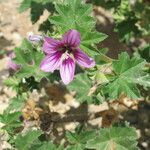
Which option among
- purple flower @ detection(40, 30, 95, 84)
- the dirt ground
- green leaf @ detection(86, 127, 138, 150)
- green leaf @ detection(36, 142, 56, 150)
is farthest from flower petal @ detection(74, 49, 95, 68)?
the dirt ground

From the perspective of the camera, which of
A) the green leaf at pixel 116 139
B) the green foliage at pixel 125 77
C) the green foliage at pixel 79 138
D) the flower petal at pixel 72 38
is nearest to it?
the flower petal at pixel 72 38

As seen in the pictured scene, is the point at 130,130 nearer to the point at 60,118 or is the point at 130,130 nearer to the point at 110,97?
the point at 110,97

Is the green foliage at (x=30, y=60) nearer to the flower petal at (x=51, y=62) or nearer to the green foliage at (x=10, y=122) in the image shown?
the green foliage at (x=10, y=122)

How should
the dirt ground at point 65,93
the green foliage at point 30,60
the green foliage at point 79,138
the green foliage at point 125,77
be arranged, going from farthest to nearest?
the dirt ground at point 65,93, the green foliage at point 30,60, the green foliage at point 79,138, the green foliage at point 125,77

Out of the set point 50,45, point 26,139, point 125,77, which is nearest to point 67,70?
point 50,45

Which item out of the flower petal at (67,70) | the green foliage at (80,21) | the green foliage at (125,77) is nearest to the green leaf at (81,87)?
the green foliage at (125,77)

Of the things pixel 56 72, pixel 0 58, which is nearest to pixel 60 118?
pixel 56 72

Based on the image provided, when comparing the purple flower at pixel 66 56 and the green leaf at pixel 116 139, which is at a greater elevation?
the purple flower at pixel 66 56
